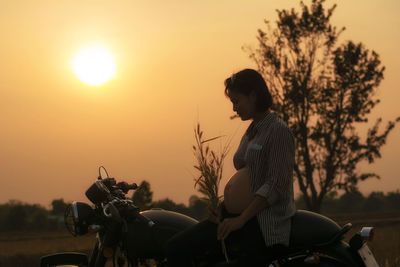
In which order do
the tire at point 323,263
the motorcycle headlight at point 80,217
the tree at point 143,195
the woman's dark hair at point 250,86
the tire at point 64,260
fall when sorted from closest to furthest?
the tire at point 323,263, the woman's dark hair at point 250,86, the motorcycle headlight at point 80,217, the tire at point 64,260, the tree at point 143,195

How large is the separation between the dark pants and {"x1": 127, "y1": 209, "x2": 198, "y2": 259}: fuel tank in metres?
0.30

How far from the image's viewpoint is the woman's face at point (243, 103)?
4.80 metres

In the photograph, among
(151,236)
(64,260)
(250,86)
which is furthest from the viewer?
(64,260)

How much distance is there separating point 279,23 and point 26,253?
744 inches

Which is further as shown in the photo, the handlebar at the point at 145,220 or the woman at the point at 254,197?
the handlebar at the point at 145,220

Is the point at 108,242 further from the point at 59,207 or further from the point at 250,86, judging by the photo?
the point at 59,207

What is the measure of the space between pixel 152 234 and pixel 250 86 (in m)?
1.46

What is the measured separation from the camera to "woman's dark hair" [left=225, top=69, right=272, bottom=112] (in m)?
4.78

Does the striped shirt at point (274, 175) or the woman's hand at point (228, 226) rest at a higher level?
the striped shirt at point (274, 175)

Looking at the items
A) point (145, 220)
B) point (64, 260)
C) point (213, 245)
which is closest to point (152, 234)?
point (145, 220)

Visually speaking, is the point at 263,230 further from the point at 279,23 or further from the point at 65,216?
the point at 279,23

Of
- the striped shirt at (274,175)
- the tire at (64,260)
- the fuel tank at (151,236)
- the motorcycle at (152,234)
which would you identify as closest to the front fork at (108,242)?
the motorcycle at (152,234)

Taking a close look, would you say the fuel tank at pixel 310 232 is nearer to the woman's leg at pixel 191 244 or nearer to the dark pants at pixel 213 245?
the dark pants at pixel 213 245

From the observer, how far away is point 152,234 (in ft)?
16.5
